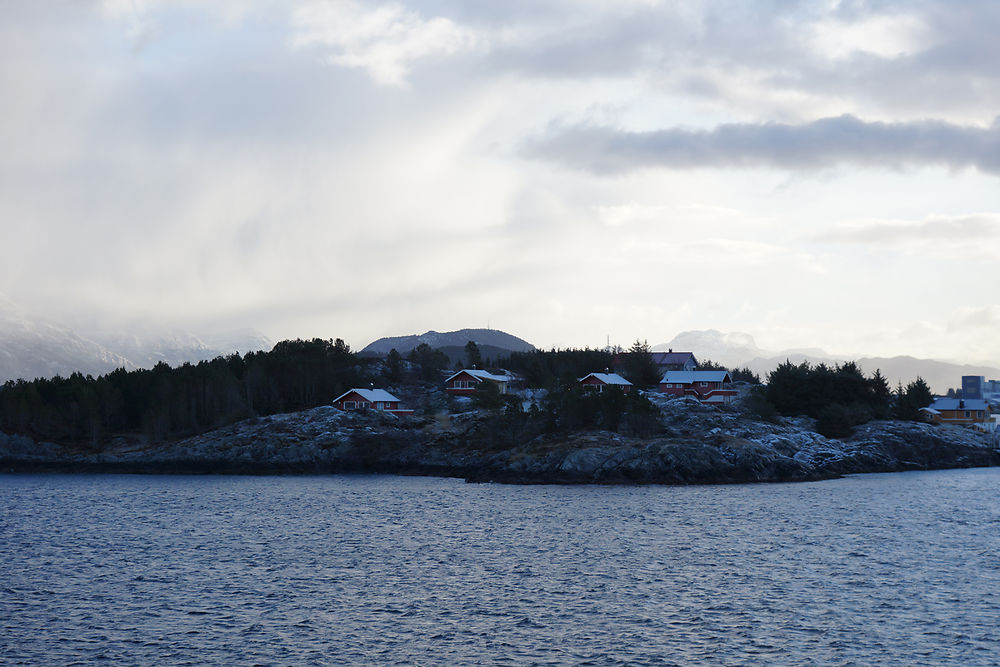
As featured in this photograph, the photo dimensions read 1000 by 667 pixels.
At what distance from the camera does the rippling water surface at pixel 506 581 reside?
34.1 metres

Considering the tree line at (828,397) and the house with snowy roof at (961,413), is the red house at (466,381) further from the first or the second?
the house with snowy roof at (961,413)

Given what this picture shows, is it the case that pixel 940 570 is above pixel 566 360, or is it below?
below

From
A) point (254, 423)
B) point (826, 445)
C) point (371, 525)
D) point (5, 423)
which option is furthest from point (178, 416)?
point (826, 445)

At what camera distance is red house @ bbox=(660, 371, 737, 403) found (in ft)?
503

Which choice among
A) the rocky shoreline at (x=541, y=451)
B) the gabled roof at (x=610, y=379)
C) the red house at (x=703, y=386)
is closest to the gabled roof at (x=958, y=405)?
the rocky shoreline at (x=541, y=451)

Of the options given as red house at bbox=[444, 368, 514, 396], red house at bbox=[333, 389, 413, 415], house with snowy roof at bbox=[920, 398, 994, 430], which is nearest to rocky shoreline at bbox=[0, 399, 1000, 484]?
red house at bbox=[333, 389, 413, 415]

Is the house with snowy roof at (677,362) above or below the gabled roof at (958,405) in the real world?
above

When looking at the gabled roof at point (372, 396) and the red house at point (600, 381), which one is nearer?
the gabled roof at point (372, 396)

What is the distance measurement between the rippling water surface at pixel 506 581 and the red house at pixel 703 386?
68.8 metres

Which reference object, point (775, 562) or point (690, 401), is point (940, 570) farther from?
point (690, 401)

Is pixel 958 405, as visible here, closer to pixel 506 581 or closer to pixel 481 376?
pixel 481 376

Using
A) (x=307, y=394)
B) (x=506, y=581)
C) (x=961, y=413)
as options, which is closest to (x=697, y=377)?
(x=961, y=413)

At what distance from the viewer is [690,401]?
137m

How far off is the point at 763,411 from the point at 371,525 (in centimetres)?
8227
